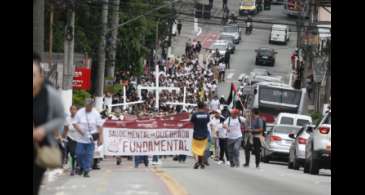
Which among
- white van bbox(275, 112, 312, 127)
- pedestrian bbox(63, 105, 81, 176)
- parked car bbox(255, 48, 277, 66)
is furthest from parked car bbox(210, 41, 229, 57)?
pedestrian bbox(63, 105, 81, 176)

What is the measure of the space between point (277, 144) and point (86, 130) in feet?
47.0

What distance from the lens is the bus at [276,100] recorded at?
5719cm

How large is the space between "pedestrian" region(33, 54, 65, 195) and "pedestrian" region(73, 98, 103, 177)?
1452 centimetres

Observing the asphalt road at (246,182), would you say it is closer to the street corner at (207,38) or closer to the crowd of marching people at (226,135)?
the crowd of marching people at (226,135)

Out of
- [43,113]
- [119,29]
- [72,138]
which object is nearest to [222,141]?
[72,138]

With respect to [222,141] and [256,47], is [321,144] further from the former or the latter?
[256,47]

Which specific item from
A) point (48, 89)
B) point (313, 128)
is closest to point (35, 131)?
point (48, 89)

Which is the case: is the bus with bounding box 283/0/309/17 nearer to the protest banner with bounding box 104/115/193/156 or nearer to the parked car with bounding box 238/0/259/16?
the parked car with bounding box 238/0/259/16

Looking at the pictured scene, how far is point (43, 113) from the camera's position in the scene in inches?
358

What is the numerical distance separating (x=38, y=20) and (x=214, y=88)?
48.5 meters

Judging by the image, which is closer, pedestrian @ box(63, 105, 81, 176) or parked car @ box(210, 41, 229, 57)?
pedestrian @ box(63, 105, 81, 176)

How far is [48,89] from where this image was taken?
9070 millimetres

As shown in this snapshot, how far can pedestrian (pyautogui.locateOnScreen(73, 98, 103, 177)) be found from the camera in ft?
77.8
